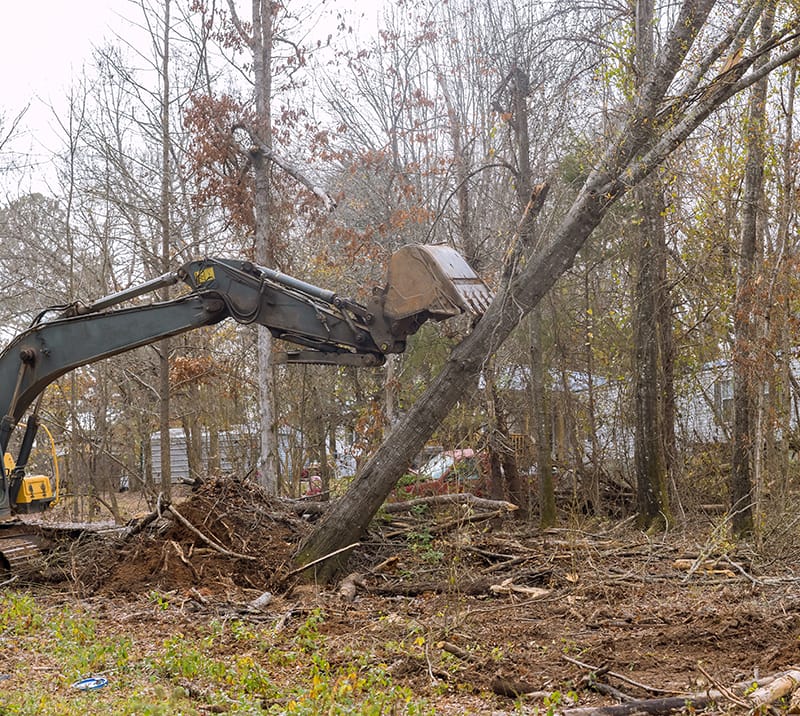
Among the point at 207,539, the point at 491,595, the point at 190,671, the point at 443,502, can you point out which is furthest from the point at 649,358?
the point at 190,671

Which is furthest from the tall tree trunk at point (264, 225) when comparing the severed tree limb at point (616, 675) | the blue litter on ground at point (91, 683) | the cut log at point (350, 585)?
the severed tree limb at point (616, 675)

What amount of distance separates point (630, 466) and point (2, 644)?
35.9 ft

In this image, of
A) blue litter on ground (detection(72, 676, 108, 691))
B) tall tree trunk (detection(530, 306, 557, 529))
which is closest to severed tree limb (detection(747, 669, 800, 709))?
blue litter on ground (detection(72, 676, 108, 691))

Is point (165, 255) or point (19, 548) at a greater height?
point (165, 255)

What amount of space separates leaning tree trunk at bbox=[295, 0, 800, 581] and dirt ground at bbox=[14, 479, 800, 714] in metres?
0.65

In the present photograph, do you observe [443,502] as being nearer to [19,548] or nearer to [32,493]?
[32,493]

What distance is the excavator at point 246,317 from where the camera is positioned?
29.3 feet

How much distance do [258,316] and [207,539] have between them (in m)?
2.71

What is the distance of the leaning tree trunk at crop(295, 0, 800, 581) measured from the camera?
32.3 feet

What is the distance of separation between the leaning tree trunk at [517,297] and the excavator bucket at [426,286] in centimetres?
88

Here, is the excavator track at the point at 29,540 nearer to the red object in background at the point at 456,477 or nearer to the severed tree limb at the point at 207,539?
the severed tree limb at the point at 207,539

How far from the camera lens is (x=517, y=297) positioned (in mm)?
10016

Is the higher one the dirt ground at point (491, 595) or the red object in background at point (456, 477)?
the red object in background at point (456, 477)

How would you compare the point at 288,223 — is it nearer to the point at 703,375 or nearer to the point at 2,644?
the point at 703,375
